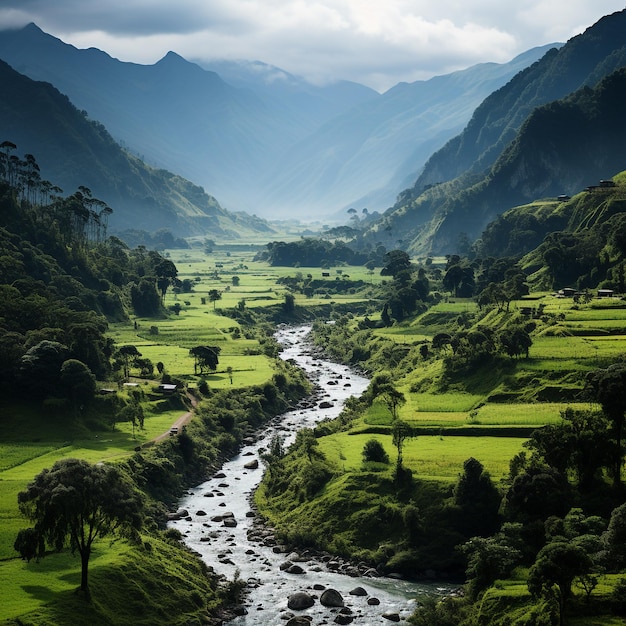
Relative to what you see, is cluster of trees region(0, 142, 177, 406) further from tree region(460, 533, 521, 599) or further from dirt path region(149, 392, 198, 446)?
tree region(460, 533, 521, 599)

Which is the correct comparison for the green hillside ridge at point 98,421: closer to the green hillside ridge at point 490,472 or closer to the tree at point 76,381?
the tree at point 76,381

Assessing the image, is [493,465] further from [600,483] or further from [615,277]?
[615,277]

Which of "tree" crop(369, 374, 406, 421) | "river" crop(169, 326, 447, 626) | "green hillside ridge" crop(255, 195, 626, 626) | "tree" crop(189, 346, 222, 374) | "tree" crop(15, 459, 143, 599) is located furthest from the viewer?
"tree" crop(189, 346, 222, 374)

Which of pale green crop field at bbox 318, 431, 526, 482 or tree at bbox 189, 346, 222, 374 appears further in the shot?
tree at bbox 189, 346, 222, 374

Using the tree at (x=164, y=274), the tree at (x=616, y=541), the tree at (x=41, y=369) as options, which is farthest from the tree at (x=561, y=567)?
the tree at (x=164, y=274)

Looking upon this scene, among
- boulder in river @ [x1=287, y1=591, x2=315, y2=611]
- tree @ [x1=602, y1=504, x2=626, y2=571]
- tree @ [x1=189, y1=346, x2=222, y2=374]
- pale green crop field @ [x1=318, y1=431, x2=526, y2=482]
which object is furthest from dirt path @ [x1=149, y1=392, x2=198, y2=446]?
tree @ [x1=602, y1=504, x2=626, y2=571]

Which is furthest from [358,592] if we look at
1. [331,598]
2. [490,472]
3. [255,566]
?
[490,472]

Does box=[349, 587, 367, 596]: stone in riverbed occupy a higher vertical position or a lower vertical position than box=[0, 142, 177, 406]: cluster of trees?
lower

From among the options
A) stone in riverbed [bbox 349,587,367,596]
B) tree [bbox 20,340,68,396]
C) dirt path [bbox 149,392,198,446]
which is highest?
tree [bbox 20,340,68,396]
